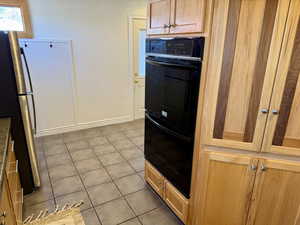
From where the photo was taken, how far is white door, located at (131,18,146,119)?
161 inches

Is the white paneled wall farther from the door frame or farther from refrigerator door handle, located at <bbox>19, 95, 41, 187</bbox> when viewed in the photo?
refrigerator door handle, located at <bbox>19, 95, 41, 187</bbox>

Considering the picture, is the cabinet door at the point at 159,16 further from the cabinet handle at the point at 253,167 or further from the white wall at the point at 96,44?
the white wall at the point at 96,44

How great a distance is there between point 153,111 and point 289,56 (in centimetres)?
115

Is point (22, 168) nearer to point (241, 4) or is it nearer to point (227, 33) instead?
point (227, 33)

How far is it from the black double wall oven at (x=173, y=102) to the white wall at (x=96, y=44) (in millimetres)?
2176

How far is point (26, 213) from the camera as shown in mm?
2031

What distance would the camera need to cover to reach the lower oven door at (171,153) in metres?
1.67

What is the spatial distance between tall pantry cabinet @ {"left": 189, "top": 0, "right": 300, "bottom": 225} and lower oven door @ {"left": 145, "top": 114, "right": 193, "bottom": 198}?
11 centimetres

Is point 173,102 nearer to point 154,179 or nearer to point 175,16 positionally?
point 175,16

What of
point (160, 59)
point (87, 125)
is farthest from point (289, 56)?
point (87, 125)

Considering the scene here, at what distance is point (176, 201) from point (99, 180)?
1.09m

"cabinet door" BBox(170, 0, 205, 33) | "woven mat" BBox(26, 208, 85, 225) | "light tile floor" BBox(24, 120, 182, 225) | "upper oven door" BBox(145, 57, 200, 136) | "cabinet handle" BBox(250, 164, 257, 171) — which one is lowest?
"woven mat" BBox(26, 208, 85, 225)

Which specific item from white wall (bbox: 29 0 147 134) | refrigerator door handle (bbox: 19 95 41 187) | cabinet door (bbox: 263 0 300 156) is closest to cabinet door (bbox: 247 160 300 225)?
cabinet door (bbox: 263 0 300 156)

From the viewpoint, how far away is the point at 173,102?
5.49 feet
